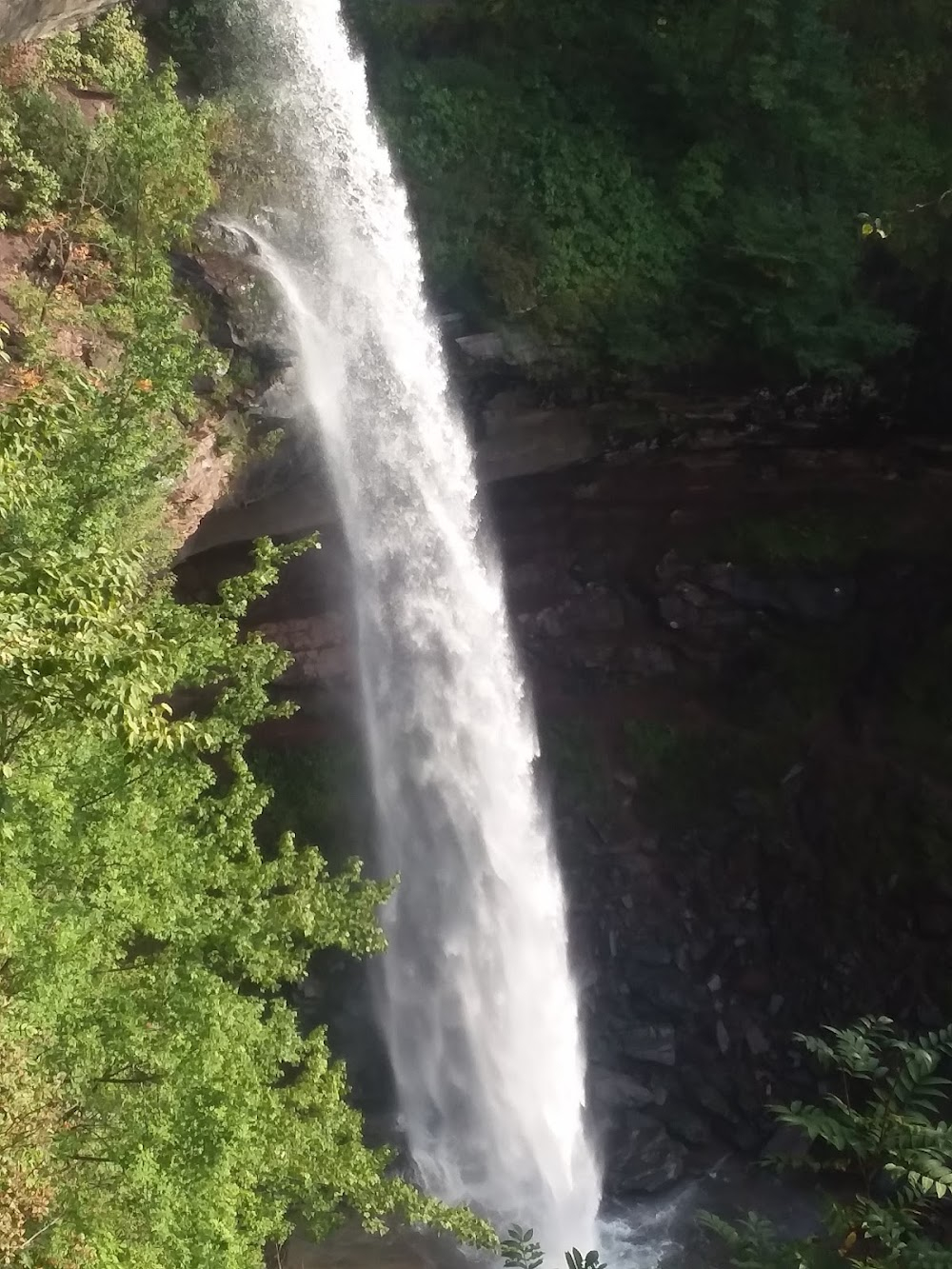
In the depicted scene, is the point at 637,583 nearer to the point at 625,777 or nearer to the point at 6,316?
the point at 625,777

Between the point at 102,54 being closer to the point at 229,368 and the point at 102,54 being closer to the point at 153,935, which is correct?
the point at 229,368

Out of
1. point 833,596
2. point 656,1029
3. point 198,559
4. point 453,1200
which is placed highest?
point 198,559

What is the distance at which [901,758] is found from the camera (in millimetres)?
12656

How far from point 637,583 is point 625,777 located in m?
2.86

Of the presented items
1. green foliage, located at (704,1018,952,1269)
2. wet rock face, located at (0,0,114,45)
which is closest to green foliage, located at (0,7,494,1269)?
wet rock face, located at (0,0,114,45)

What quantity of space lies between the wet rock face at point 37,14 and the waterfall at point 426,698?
266cm

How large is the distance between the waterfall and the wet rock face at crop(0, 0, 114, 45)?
266cm

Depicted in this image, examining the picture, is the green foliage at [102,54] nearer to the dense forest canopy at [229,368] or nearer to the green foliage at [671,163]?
the dense forest canopy at [229,368]

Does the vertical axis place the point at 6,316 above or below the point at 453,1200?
above

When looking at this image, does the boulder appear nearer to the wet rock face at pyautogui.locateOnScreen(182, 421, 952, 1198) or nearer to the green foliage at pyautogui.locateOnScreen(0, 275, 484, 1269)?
the wet rock face at pyautogui.locateOnScreen(182, 421, 952, 1198)

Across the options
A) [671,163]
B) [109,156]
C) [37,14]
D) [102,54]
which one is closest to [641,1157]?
[109,156]

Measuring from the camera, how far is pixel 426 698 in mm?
10859

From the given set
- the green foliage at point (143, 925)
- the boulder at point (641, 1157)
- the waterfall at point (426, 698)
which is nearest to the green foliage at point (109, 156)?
the green foliage at point (143, 925)

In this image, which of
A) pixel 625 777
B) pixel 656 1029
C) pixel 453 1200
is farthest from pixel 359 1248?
pixel 625 777
